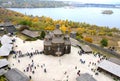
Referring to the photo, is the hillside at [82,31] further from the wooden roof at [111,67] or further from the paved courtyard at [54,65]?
the wooden roof at [111,67]

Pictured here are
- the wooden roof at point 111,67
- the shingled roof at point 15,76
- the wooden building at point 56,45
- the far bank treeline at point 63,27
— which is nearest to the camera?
the shingled roof at point 15,76

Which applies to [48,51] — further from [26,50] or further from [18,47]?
[18,47]

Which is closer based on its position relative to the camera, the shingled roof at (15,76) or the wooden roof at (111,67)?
the shingled roof at (15,76)

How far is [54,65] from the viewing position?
3619cm

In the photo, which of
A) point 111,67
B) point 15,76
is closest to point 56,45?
point 111,67

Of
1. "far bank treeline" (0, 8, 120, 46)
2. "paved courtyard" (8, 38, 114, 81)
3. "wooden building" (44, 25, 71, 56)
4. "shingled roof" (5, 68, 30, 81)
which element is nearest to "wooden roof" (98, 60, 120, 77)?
"paved courtyard" (8, 38, 114, 81)

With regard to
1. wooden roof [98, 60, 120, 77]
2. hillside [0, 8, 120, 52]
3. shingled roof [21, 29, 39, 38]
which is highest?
shingled roof [21, 29, 39, 38]

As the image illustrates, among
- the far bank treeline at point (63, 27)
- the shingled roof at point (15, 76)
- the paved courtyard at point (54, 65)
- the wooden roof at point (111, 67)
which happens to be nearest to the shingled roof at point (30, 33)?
the far bank treeline at point (63, 27)

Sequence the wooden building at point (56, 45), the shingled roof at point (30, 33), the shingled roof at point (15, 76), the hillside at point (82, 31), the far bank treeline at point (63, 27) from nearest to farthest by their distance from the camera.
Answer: the shingled roof at point (15, 76), the wooden building at point (56, 45), the shingled roof at point (30, 33), the hillside at point (82, 31), the far bank treeline at point (63, 27)

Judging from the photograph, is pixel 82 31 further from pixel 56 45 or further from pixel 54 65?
pixel 54 65

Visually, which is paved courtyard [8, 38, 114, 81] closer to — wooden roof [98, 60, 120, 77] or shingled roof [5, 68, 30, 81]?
wooden roof [98, 60, 120, 77]

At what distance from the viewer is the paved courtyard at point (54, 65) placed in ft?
105

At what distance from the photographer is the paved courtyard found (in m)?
32.0

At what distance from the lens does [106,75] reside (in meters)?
33.1
